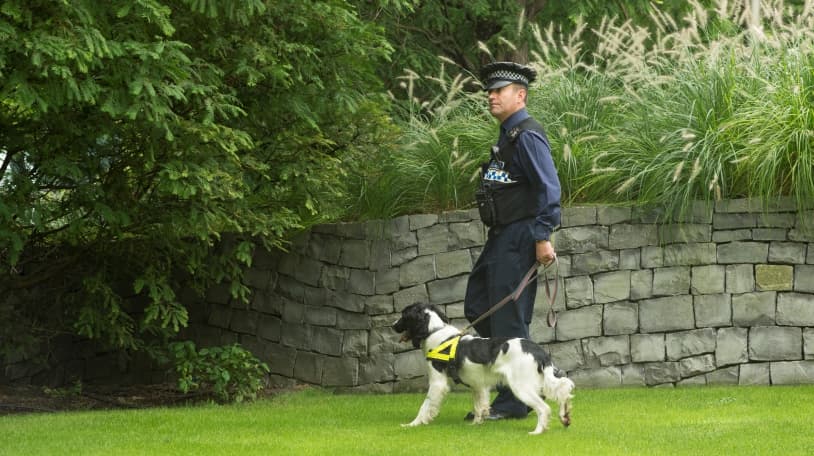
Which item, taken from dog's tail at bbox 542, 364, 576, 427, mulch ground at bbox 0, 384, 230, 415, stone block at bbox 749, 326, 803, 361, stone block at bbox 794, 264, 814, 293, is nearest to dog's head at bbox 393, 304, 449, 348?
dog's tail at bbox 542, 364, 576, 427

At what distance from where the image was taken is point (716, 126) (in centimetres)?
848

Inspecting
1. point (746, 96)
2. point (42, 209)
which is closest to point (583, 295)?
point (746, 96)

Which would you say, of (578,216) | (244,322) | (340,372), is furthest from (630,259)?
(244,322)

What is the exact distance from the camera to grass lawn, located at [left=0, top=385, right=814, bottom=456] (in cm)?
586

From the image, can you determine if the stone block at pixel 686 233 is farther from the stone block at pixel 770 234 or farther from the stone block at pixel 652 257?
the stone block at pixel 770 234

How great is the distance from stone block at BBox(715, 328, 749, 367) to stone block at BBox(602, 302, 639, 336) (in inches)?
24.8

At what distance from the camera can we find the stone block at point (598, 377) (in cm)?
844

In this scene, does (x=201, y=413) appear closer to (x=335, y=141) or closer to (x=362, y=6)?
(x=335, y=141)

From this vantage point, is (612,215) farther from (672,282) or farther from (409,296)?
(409,296)

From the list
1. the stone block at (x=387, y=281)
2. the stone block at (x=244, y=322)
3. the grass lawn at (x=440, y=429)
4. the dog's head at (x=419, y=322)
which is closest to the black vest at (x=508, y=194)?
the dog's head at (x=419, y=322)

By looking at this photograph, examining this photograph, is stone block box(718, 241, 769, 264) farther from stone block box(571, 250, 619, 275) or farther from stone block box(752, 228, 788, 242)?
stone block box(571, 250, 619, 275)

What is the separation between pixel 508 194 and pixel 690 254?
7.61 ft

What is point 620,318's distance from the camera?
848 centimetres

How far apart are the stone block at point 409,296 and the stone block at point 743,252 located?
2.34 m
